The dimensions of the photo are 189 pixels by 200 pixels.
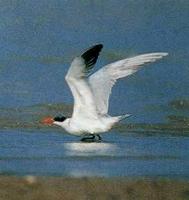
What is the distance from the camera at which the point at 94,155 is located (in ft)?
54.5

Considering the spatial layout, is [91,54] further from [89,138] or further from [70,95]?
[70,95]

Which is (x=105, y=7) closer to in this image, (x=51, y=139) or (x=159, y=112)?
(x=159, y=112)

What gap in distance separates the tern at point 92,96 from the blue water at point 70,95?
0.27 meters

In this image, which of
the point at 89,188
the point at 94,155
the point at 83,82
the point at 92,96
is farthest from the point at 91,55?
the point at 89,188

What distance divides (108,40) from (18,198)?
15147 mm

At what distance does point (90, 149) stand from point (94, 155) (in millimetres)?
847

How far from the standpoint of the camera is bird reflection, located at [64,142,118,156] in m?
16.8

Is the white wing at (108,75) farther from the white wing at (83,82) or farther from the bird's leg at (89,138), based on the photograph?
the bird's leg at (89,138)

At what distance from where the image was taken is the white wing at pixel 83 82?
18172 mm

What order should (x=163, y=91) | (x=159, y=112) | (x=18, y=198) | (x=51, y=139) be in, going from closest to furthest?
(x=18, y=198), (x=51, y=139), (x=159, y=112), (x=163, y=91)

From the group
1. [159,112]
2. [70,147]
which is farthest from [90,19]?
[70,147]

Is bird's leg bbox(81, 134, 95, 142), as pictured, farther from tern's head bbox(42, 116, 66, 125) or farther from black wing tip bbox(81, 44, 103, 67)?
black wing tip bbox(81, 44, 103, 67)

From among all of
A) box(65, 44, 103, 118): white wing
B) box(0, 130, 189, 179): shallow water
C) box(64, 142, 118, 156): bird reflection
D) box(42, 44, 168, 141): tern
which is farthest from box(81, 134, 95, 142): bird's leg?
box(64, 142, 118, 156): bird reflection

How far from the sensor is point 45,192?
42.7ft
